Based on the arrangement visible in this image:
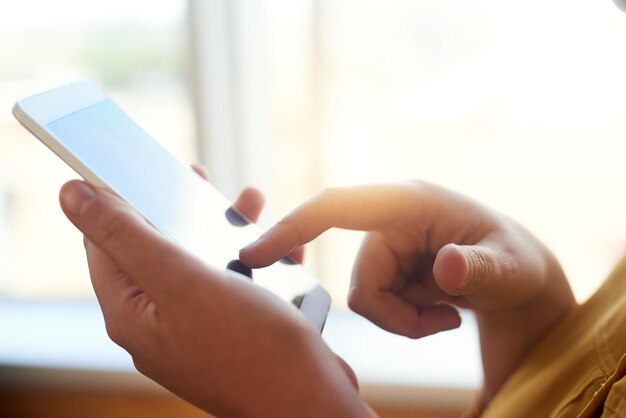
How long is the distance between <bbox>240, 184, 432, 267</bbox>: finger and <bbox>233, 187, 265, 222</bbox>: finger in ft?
0.45

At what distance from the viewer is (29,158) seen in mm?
1366

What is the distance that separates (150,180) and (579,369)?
0.37 meters

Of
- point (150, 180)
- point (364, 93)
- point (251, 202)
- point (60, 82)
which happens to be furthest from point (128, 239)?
point (60, 82)

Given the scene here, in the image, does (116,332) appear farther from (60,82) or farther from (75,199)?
(60,82)

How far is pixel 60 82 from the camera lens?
1324mm

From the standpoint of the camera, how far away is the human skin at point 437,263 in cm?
60

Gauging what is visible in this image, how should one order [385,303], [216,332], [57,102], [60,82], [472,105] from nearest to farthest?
[216,332] < [57,102] < [385,303] < [472,105] < [60,82]

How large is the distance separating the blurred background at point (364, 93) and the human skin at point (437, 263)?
49 cm

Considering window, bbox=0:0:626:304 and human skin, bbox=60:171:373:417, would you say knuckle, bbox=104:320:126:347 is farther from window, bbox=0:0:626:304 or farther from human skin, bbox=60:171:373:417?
window, bbox=0:0:626:304

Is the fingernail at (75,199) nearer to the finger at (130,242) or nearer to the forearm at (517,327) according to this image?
A: the finger at (130,242)

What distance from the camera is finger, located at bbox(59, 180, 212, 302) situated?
488 mm

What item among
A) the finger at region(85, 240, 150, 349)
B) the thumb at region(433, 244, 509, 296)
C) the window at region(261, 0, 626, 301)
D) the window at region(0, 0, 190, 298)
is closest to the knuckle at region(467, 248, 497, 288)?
the thumb at region(433, 244, 509, 296)

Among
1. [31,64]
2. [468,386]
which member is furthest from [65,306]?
[468,386]

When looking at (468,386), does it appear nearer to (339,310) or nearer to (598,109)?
(339,310)
